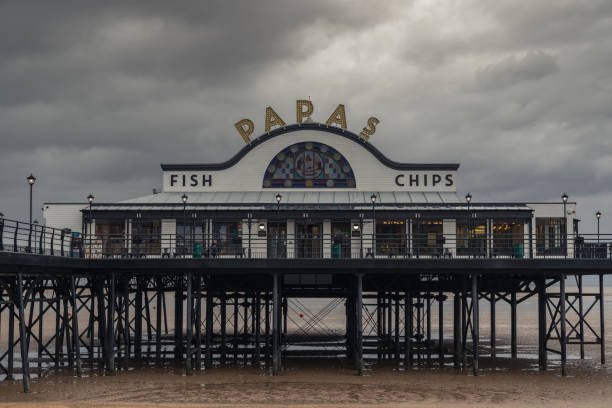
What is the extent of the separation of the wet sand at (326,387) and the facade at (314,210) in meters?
8.03

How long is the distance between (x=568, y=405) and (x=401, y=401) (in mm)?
5780

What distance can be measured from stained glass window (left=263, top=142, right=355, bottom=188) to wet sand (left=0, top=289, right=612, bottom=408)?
13.7m

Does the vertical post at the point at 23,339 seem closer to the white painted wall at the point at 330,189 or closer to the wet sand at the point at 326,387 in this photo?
the wet sand at the point at 326,387

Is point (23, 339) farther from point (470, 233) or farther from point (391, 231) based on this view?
point (470, 233)

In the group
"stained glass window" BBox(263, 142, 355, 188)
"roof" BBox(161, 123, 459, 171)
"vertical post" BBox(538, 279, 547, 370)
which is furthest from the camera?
"stained glass window" BBox(263, 142, 355, 188)

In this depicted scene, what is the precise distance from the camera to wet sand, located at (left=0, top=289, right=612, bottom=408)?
26.3m

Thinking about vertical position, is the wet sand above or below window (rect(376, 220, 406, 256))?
below

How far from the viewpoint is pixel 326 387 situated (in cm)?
2967

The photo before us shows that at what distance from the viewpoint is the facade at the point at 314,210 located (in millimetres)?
42781

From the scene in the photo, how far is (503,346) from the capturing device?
155ft

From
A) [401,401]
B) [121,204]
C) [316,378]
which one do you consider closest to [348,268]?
[316,378]

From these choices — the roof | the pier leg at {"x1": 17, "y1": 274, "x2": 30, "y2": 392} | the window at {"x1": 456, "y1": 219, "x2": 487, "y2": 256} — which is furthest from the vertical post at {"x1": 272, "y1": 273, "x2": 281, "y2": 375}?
the roof

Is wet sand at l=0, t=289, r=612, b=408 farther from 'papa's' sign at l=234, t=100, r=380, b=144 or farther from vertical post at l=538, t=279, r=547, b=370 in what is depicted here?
'papa's' sign at l=234, t=100, r=380, b=144

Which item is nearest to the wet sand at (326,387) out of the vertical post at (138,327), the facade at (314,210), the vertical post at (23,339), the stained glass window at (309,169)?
the vertical post at (23,339)
